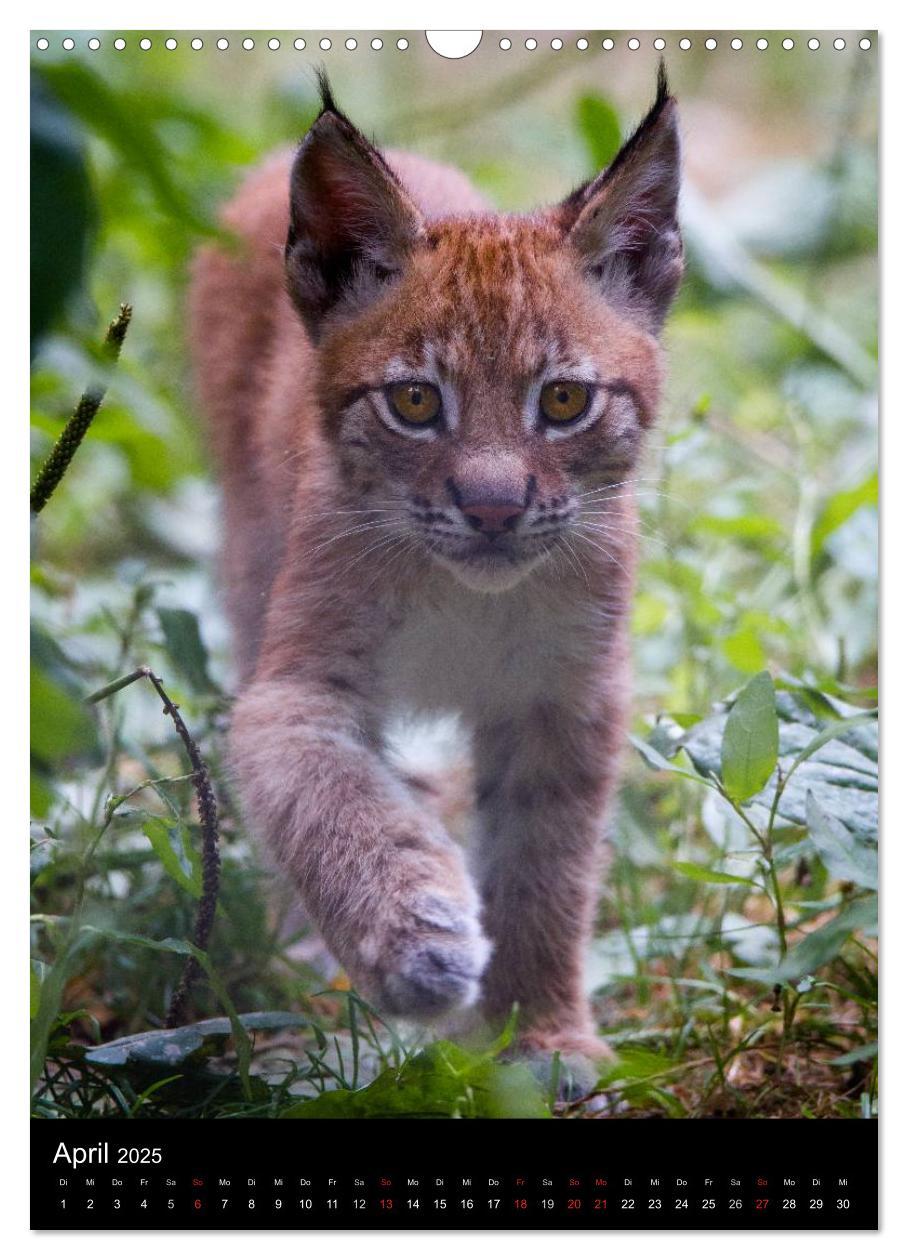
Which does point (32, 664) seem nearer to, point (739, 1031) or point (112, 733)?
point (112, 733)

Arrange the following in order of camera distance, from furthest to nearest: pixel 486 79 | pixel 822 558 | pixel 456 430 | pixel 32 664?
pixel 822 558 → pixel 486 79 → pixel 456 430 → pixel 32 664

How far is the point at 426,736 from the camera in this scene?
267 centimetres

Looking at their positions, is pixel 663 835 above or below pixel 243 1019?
above

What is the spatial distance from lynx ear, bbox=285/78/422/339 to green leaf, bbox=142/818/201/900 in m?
0.96

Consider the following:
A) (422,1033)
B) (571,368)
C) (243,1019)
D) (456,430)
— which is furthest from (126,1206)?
(571,368)

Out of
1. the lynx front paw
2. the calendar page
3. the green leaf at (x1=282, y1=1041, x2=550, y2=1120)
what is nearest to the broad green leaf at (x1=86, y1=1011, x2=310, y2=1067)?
the calendar page

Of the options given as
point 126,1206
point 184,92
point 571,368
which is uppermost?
point 184,92

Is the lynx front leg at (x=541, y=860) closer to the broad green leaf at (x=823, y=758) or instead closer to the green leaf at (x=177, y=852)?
the broad green leaf at (x=823, y=758)

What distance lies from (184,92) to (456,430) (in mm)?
758

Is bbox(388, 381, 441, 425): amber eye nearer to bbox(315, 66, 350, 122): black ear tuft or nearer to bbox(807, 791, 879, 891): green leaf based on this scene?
bbox(315, 66, 350, 122): black ear tuft

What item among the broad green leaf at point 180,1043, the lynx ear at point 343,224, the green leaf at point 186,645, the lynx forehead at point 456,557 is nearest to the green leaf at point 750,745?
the lynx forehead at point 456,557

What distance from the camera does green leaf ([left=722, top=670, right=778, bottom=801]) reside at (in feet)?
7.51

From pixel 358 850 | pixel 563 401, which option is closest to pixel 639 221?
pixel 563 401

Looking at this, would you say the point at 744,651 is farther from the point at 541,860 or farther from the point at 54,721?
the point at 54,721
